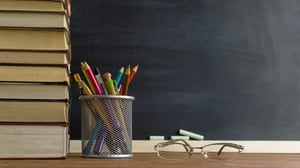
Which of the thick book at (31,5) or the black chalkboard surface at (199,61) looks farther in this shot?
the black chalkboard surface at (199,61)

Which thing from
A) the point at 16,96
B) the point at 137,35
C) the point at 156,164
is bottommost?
the point at 156,164

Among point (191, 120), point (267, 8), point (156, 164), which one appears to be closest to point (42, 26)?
point (156, 164)

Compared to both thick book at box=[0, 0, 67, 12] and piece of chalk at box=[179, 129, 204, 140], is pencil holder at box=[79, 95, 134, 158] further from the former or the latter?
piece of chalk at box=[179, 129, 204, 140]

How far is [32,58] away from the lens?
79 centimetres

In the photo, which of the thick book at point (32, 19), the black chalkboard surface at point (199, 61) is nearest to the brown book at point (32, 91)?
the thick book at point (32, 19)

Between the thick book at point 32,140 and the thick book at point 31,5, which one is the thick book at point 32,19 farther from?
the thick book at point 32,140

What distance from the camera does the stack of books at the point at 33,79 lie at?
30.1 inches

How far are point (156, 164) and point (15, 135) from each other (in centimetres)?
25

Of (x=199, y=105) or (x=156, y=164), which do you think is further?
(x=199, y=105)

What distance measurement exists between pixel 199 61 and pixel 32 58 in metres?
0.53

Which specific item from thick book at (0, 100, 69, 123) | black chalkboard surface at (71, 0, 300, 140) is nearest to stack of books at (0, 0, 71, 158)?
thick book at (0, 100, 69, 123)

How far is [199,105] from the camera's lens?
3.86ft

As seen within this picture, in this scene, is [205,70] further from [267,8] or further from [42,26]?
[42,26]

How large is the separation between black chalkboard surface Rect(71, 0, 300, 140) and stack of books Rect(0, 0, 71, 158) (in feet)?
1.12
